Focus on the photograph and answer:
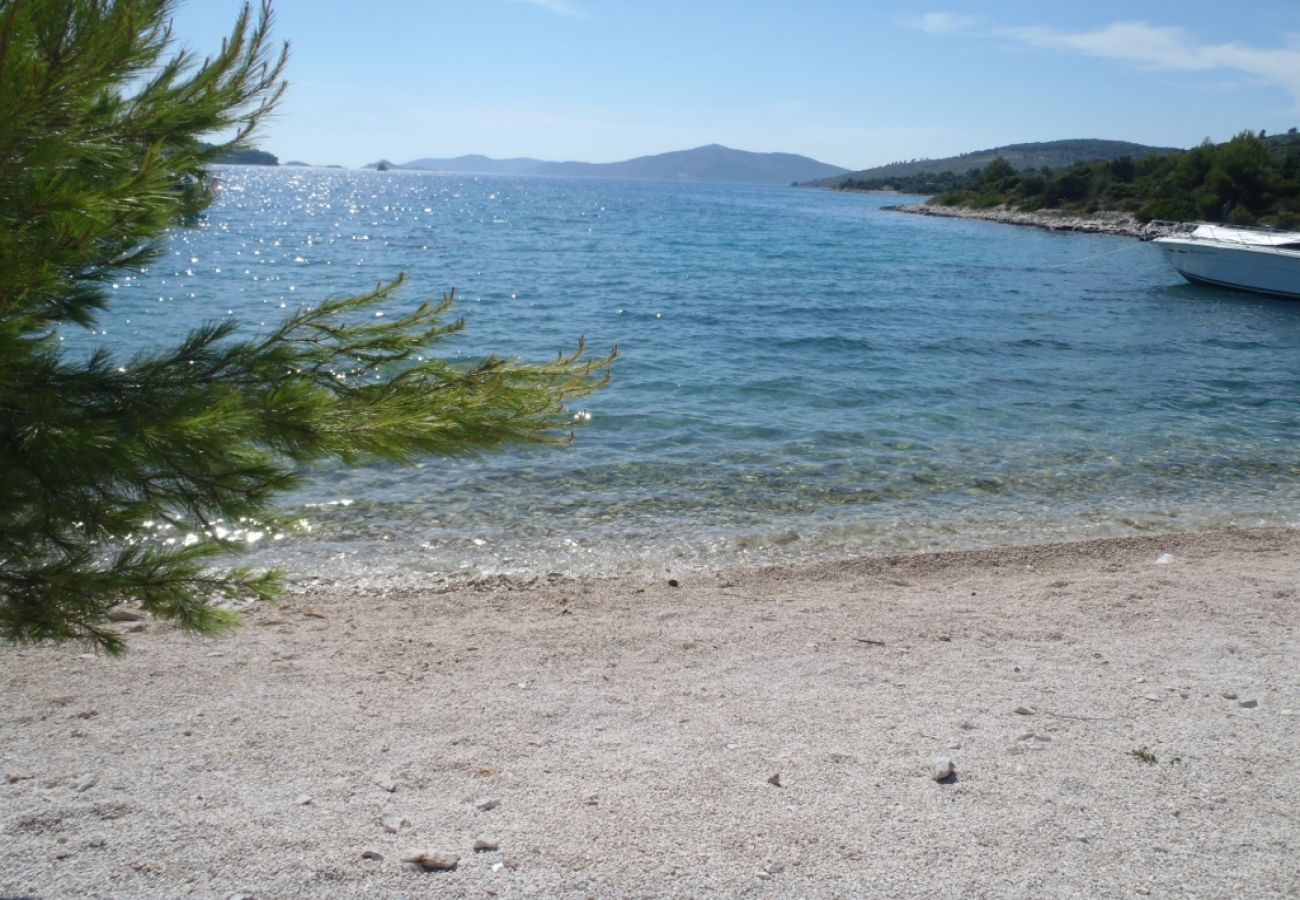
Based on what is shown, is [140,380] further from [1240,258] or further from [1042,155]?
[1042,155]

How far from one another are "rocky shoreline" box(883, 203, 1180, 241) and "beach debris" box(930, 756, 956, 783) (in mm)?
49915

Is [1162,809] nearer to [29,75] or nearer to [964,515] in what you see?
[29,75]

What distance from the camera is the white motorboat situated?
29.4 meters

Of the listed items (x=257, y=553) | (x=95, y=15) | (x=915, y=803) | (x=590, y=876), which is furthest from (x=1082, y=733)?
(x=257, y=553)

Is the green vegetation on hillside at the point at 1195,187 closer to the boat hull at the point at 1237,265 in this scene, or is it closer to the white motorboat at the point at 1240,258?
the white motorboat at the point at 1240,258

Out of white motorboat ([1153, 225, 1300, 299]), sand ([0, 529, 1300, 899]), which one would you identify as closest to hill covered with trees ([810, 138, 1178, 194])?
white motorboat ([1153, 225, 1300, 299])

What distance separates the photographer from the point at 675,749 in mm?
4598

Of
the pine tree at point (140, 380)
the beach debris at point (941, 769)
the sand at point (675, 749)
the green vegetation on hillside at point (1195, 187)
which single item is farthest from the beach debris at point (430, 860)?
the green vegetation on hillside at point (1195, 187)

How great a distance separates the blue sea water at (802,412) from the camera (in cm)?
894

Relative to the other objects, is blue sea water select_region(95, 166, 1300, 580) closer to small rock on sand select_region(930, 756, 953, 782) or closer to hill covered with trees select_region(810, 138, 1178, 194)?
small rock on sand select_region(930, 756, 953, 782)

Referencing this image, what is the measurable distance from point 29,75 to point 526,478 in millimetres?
7842

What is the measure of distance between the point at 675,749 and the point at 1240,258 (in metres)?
31.8

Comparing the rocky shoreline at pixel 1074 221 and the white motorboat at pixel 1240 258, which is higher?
the rocky shoreline at pixel 1074 221

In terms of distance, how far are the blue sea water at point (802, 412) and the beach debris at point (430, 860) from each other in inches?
51.7
